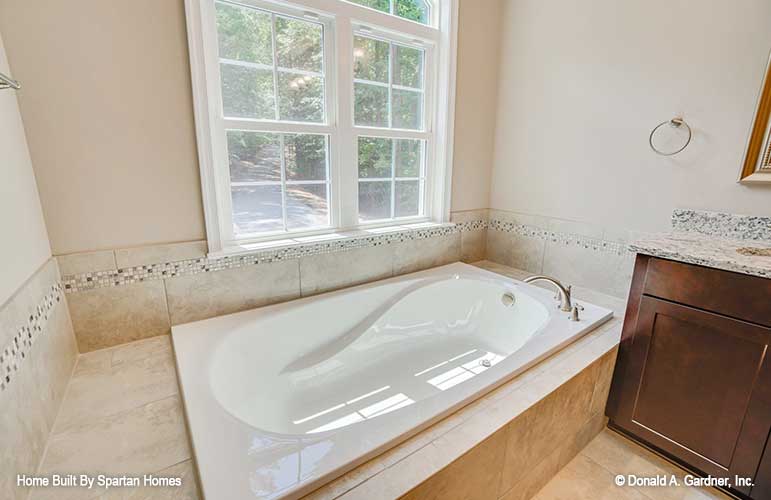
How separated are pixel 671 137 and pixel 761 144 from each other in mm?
337

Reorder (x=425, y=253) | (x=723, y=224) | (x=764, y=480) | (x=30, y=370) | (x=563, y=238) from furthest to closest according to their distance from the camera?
(x=425, y=253), (x=563, y=238), (x=723, y=224), (x=764, y=480), (x=30, y=370)

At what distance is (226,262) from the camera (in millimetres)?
1715

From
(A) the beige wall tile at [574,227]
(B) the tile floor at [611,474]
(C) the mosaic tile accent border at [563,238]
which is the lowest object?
(B) the tile floor at [611,474]

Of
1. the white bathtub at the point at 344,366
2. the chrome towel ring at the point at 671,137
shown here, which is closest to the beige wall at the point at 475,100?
the white bathtub at the point at 344,366

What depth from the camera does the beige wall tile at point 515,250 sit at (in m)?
2.49

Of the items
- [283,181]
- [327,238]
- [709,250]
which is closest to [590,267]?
[709,250]

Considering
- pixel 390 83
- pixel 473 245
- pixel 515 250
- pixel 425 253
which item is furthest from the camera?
pixel 473 245

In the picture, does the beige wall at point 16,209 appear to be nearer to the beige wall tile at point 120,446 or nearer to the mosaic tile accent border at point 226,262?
the mosaic tile accent border at point 226,262

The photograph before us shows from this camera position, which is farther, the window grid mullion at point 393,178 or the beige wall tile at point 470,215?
the beige wall tile at point 470,215

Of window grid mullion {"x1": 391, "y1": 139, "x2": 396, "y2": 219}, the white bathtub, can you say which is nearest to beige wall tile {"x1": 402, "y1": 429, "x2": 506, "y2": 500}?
the white bathtub

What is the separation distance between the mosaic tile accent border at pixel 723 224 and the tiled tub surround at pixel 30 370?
267 centimetres

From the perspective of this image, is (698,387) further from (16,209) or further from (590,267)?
(16,209)

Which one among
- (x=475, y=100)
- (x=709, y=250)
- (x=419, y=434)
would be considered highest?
(x=475, y=100)

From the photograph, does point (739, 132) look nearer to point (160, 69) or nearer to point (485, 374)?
point (485, 374)
